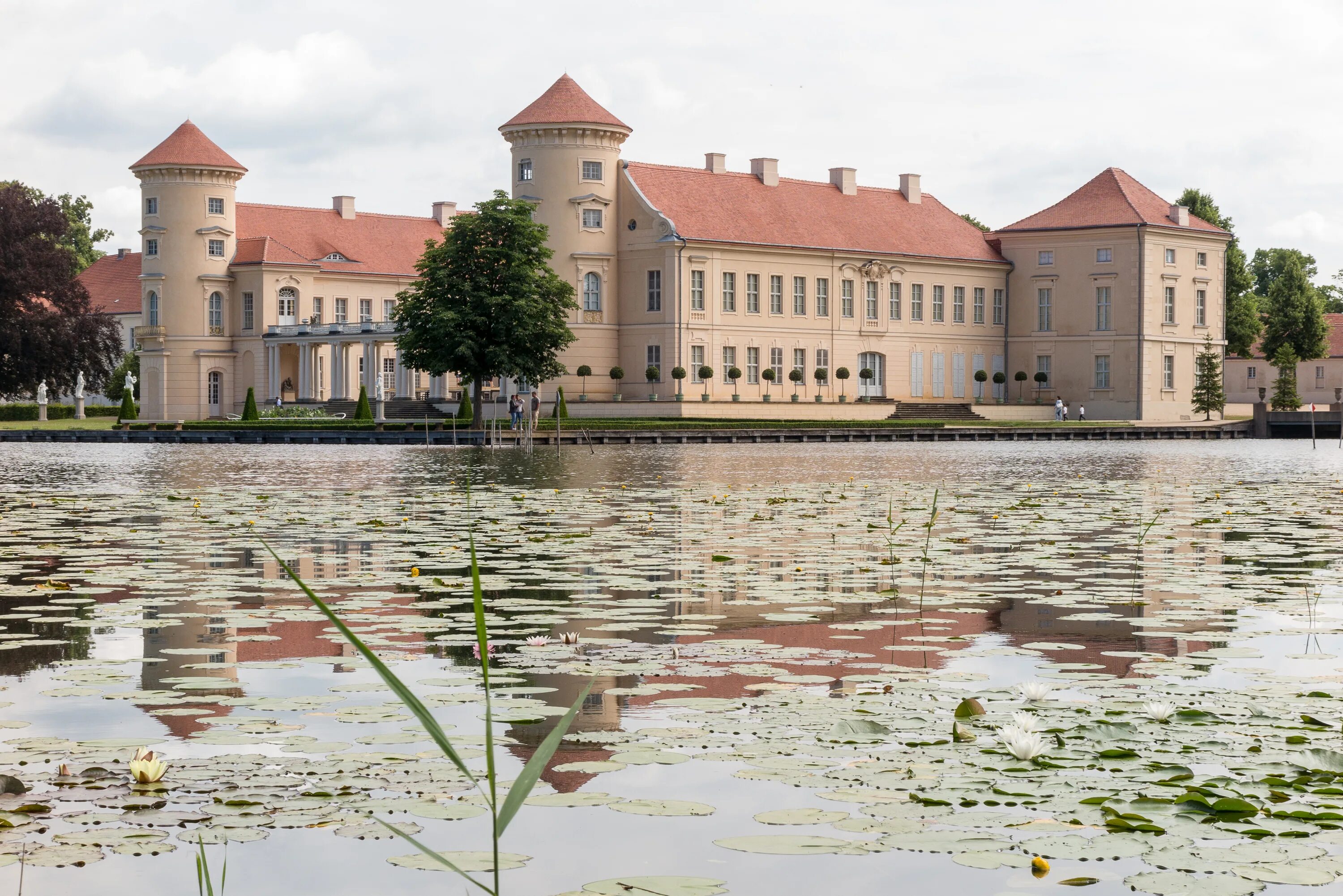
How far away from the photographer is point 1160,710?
583cm

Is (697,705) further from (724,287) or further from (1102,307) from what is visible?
(1102,307)

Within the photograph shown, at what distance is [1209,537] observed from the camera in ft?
49.7

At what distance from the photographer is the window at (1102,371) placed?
275 feet

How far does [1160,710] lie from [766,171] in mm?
77262

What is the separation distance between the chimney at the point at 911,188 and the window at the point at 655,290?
1831 centimetres

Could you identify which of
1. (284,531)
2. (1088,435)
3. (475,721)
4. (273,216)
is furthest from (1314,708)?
(273,216)

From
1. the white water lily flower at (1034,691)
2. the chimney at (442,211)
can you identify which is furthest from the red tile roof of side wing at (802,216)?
the white water lily flower at (1034,691)

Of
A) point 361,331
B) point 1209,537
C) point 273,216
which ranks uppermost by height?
point 273,216

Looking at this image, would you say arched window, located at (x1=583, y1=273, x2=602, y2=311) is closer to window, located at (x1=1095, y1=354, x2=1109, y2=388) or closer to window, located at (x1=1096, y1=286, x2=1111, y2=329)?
window, located at (x1=1096, y1=286, x2=1111, y2=329)

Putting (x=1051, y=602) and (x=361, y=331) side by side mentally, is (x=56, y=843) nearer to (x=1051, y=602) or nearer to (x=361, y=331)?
(x=1051, y=602)

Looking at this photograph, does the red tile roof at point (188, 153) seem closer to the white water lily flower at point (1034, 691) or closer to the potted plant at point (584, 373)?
the potted plant at point (584, 373)

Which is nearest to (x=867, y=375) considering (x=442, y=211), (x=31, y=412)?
(x=442, y=211)

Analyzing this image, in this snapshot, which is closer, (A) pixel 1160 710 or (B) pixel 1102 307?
(A) pixel 1160 710

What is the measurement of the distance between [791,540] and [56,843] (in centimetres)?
1064
